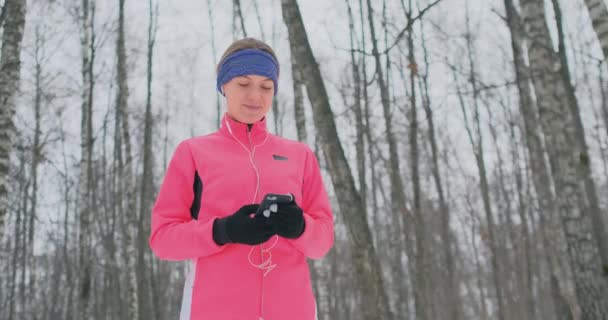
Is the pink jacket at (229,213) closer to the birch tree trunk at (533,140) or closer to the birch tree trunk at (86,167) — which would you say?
the birch tree trunk at (533,140)

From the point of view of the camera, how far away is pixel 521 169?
59.4ft

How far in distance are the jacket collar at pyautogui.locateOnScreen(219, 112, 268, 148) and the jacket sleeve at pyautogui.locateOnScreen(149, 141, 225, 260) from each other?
164mm

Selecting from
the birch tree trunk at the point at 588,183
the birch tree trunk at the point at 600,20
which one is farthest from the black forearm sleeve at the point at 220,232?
the birch tree trunk at the point at 588,183

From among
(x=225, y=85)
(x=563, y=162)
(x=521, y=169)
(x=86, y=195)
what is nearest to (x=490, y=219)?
(x=521, y=169)

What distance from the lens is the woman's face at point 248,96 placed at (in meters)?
1.71

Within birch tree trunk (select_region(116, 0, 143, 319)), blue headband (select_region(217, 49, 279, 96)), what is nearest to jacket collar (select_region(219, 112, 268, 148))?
blue headband (select_region(217, 49, 279, 96))

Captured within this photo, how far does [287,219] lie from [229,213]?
266 millimetres

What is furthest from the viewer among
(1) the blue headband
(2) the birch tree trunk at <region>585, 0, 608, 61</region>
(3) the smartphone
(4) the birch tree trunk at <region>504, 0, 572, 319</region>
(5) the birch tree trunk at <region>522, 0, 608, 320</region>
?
(4) the birch tree trunk at <region>504, 0, 572, 319</region>

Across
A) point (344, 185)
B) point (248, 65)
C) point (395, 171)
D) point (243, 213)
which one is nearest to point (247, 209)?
point (243, 213)

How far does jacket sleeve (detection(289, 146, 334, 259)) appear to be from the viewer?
1.51 meters

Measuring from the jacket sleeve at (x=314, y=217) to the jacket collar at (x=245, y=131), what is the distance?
21cm

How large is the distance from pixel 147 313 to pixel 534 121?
38.2 feet

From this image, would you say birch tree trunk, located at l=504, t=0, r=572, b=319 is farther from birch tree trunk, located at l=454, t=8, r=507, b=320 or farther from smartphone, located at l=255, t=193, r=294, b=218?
smartphone, located at l=255, t=193, r=294, b=218

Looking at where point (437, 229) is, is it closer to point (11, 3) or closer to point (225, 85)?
point (11, 3)
